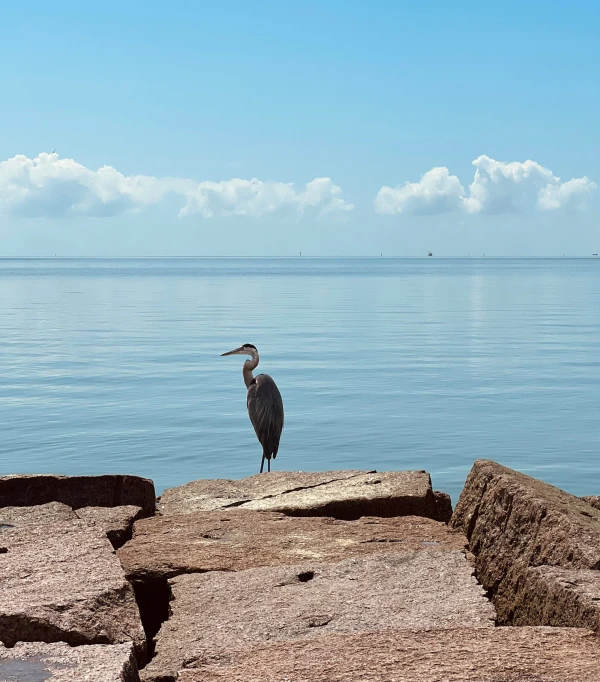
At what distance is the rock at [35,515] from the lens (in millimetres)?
3857

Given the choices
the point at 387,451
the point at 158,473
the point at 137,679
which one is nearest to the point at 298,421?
the point at 387,451

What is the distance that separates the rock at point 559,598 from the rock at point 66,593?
3.62 feet

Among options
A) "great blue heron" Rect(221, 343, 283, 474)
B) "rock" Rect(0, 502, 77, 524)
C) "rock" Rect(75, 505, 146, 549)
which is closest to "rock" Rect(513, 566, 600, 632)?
"rock" Rect(75, 505, 146, 549)

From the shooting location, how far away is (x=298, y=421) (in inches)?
558

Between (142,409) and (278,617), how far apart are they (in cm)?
1277

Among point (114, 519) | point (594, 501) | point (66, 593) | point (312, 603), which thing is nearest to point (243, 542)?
point (114, 519)

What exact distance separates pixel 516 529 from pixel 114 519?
173 cm

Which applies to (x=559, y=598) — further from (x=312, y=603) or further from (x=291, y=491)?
(x=291, y=491)

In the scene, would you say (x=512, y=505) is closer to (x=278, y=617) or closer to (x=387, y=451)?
(x=278, y=617)

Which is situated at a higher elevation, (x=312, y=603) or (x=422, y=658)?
(x=422, y=658)

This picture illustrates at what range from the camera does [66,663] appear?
2215mm

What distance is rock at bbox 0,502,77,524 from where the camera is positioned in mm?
3857

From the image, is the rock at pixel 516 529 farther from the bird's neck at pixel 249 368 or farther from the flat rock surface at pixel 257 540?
the bird's neck at pixel 249 368

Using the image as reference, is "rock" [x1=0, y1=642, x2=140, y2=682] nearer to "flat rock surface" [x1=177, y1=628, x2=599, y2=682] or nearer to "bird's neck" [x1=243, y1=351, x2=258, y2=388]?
"flat rock surface" [x1=177, y1=628, x2=599, y2=682]
